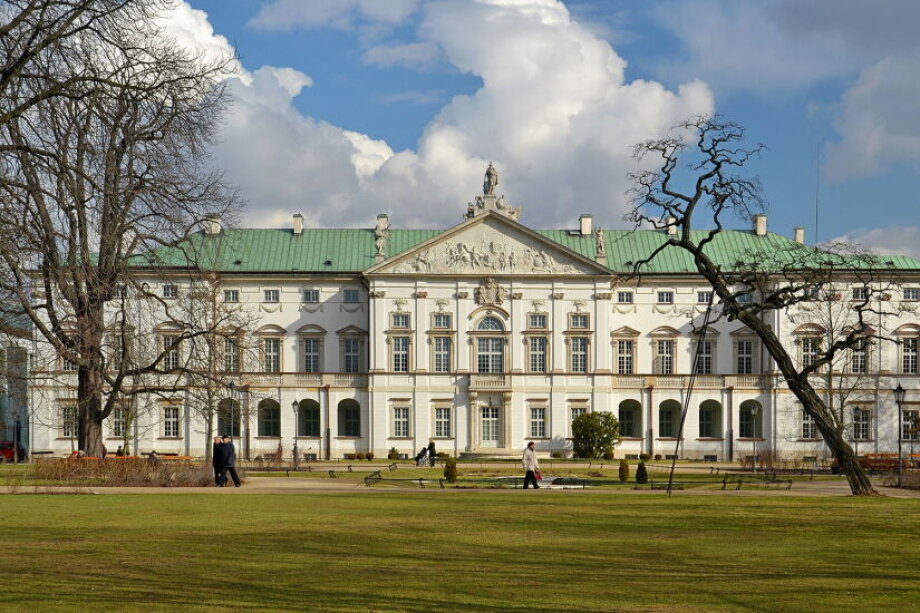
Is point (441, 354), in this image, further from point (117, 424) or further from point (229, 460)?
point (229, 460)

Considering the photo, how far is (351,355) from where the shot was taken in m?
76.6

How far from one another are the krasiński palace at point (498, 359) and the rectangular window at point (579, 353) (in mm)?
64

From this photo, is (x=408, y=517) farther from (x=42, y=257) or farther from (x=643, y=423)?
(x=643, y=423)

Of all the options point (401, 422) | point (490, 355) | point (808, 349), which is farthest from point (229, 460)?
point (808, 349)

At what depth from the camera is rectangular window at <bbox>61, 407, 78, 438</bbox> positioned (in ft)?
226

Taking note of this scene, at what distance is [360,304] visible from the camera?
7662 cm

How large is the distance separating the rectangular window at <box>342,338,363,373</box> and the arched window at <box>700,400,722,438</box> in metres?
22.8

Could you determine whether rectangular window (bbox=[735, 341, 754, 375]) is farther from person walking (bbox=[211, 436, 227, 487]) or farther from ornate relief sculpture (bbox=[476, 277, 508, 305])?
person walking (bbox=[211, 436, 227, 487])

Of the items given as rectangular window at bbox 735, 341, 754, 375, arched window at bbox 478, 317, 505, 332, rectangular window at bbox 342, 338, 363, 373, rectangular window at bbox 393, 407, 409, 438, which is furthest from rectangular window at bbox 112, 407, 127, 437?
rectangular window at bbox 735, 341, 754, 375

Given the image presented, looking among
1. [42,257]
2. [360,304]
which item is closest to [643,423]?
[360,304]

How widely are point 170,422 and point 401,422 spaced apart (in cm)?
1494

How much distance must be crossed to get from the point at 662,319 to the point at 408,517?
54.5m

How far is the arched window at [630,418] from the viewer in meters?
77.7

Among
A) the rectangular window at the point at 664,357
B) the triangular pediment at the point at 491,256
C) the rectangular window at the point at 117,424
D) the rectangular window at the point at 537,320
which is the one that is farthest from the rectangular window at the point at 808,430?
the rectangular window at the point at 117,424
